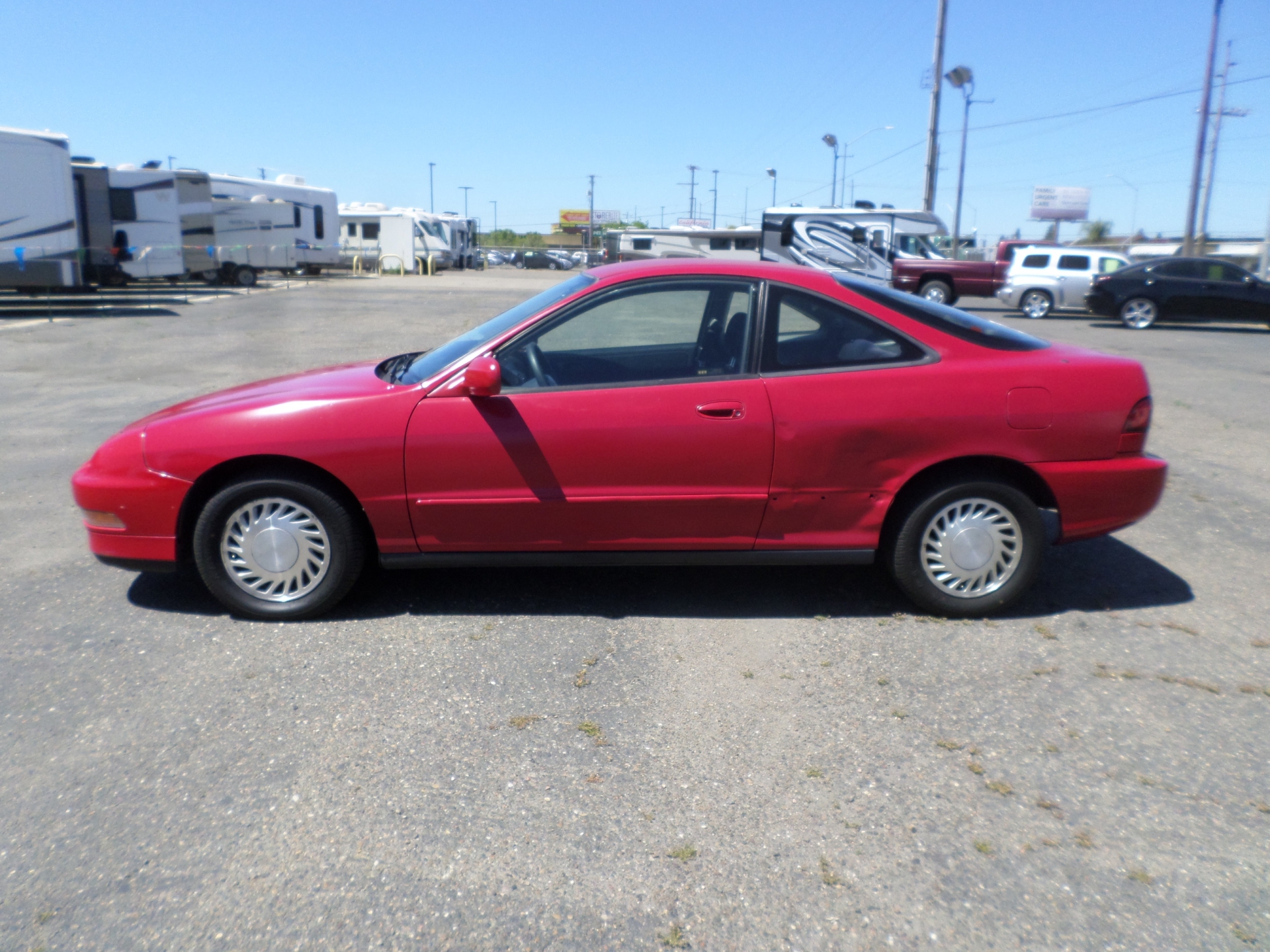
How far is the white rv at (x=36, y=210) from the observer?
1872 cm

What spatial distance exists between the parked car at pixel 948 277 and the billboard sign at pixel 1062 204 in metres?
68.2

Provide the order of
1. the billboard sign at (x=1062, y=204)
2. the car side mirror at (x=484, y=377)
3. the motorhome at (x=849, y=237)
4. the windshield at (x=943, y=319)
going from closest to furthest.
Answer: the car side mirror at (x=484, y=377)
the windshield at (x=943, y=319)
the motorhome at (x=849, y=237)
the billboard sign at (x=1062, y=204)

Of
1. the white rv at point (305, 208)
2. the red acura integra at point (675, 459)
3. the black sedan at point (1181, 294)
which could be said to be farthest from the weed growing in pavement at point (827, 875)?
the white rv at point (305, 208)

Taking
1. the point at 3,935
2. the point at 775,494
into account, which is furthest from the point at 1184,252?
the point at 3,935

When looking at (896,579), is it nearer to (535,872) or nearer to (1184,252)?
(535,872)

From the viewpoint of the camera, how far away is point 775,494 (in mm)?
4141

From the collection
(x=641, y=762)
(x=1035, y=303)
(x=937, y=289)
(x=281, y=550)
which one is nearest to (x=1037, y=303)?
Answer: (x=1035, y=303)

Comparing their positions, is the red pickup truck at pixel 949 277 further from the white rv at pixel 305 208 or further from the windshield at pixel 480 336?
the windshield at pixel 480 336

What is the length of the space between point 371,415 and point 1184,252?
37405 millimetres

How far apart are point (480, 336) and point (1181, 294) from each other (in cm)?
2056

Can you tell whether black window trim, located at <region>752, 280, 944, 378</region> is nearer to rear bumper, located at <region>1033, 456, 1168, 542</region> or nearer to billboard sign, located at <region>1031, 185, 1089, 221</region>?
rear bumper, located at <region>1033, 456, 1168, 542</region>

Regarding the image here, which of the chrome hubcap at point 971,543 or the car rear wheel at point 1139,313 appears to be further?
the car rear wheel at point 1139,313

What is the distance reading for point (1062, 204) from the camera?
292 feet

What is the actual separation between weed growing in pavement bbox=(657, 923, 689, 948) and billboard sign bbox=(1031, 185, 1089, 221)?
95.8 metres
